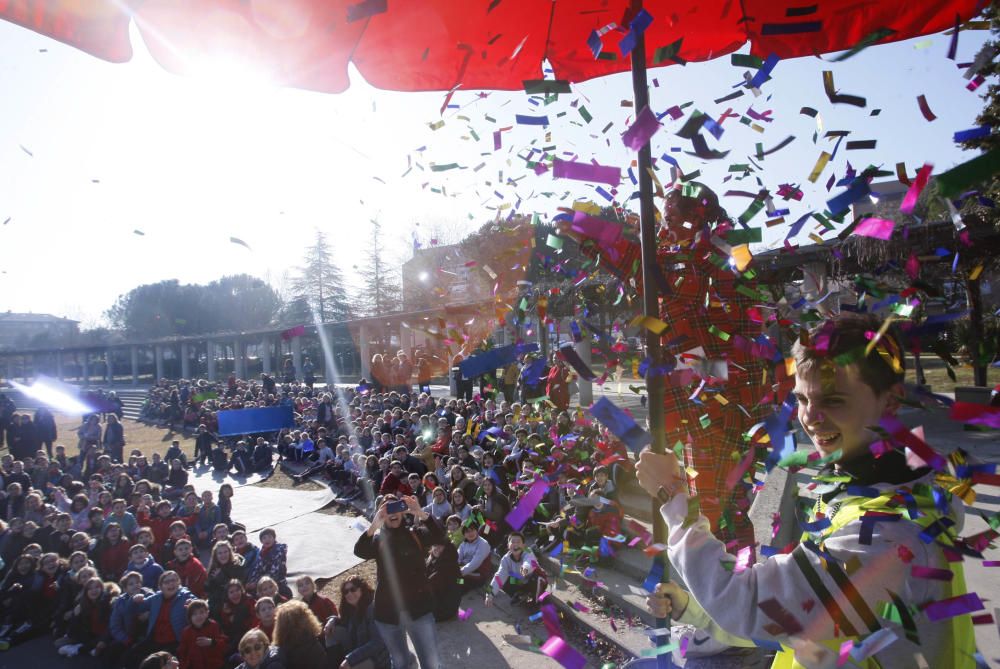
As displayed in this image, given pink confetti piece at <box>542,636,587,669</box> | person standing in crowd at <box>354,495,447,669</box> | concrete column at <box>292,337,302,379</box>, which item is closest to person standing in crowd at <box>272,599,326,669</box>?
person standing in crowd at <box>354,495,447,669</box>

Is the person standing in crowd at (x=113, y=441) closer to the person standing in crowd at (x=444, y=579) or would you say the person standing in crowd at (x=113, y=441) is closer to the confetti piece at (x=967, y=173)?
the person standing in crowd at (x=444, y=579)

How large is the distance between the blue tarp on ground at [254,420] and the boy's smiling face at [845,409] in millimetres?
18420

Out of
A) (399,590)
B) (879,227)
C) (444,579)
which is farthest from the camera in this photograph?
(444,579)

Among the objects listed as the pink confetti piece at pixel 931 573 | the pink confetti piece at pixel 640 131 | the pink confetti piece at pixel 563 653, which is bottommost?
the pink confetti piece at pixel 563 653

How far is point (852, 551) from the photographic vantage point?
3.92 feet

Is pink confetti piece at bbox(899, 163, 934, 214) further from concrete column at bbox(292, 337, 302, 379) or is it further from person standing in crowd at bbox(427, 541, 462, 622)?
concrete column at bbox(292, 337, 302, 379)

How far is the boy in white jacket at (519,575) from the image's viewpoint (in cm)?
633

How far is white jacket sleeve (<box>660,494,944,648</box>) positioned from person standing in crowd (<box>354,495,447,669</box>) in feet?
13.9

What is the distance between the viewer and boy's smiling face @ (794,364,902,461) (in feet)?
4.65

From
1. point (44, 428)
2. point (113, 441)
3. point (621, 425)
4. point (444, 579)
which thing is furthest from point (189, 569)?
point (44, 428)

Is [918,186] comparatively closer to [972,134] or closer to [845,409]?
[972,134]

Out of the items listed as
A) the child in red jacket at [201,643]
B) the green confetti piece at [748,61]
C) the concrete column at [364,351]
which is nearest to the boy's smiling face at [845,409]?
the green confetti piece at [748,61]

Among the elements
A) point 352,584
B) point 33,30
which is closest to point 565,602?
point 352,584

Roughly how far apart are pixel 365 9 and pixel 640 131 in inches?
35.4
